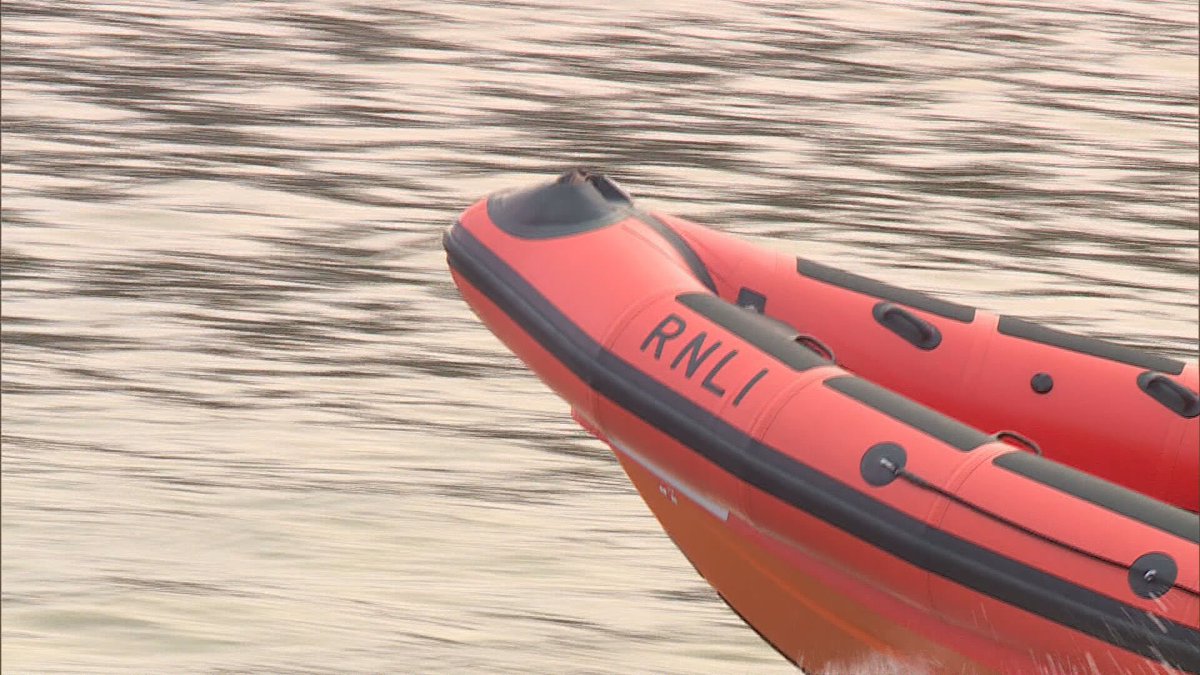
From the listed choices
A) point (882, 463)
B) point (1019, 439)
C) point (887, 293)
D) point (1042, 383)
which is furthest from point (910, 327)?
point (882, 463)

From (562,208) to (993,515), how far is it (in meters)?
1.11

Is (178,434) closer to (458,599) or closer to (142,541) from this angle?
(142,541)

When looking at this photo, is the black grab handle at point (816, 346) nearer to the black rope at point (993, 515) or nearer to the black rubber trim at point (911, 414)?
the black rubber trim at point (911, 414)

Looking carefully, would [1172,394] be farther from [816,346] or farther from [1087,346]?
[816,346]

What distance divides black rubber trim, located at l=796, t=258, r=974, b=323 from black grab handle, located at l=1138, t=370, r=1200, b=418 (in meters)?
0.36

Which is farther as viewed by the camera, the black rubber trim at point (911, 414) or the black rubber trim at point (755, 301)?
the black rubber trim at point (755, 301)

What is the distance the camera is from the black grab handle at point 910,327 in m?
3.36

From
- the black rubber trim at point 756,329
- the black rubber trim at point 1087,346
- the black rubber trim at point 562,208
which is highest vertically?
the black rubber trim at point 562,208

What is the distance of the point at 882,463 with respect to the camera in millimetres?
2703

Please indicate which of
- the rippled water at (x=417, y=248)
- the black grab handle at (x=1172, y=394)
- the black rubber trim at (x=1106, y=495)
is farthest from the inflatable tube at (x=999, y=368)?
the rippled water at (x=417, y=248)

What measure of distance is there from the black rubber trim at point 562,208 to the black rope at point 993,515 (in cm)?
88

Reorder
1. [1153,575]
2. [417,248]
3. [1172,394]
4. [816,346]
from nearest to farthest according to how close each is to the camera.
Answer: [1153,575] → [1172,394] → [816,346] → [417,248]

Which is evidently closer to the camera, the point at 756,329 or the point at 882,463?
the point at 882,463

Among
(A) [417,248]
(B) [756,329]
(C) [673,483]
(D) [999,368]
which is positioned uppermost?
(B) [756,329]
